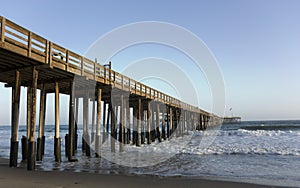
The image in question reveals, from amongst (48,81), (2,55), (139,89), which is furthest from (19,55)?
(139,89)

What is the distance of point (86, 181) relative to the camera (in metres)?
7.88

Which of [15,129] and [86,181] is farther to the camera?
[15,129]

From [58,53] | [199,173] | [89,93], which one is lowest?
[199,173]

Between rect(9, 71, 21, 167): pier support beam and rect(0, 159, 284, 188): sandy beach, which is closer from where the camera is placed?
rect(0, 159, 284, 188): sandy beach

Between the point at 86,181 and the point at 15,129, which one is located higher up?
the point at 15,129

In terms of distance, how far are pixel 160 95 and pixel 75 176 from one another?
17332 mm

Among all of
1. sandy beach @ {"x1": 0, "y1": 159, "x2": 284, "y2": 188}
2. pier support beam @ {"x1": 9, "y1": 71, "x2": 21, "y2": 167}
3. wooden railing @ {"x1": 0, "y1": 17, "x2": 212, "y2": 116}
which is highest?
wooden railing @ {"x1": 0, "y1": 17, "x2": 212, "y2": 116}

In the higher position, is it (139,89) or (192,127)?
(139,89)

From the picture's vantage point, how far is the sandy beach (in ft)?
24.0

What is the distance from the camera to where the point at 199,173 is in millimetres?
10062

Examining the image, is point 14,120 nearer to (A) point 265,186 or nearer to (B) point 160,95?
(A) point 265,186

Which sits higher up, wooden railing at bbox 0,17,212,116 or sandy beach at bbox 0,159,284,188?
wooden railing at bbox 0,17,212,116

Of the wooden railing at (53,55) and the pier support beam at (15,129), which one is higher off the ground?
the wooden railing at (53,55)

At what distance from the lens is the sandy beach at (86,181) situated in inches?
288
